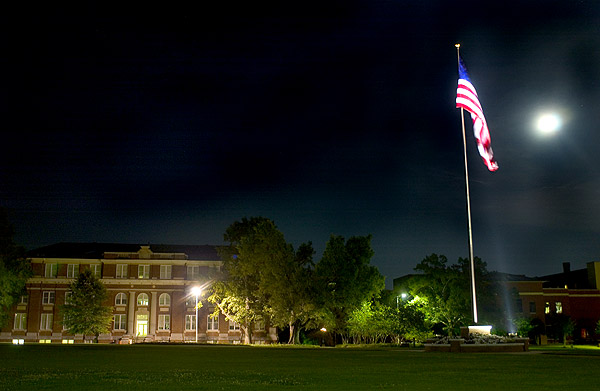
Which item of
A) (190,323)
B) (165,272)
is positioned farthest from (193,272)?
(190,323)

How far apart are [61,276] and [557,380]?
277 feet

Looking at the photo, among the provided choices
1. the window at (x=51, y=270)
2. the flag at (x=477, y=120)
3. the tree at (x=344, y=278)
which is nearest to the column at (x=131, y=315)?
the window at (x=51, y=270)

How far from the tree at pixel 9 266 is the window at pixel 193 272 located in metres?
28.5

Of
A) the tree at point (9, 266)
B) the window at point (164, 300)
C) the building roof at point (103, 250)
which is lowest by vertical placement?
the window at point (164, 300)

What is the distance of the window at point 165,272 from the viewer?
91525 millimetres

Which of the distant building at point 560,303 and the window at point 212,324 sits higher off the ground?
the distant building at point 560,303

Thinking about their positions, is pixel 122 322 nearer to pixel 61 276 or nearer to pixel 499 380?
pixel 61 276

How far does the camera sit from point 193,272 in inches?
3637

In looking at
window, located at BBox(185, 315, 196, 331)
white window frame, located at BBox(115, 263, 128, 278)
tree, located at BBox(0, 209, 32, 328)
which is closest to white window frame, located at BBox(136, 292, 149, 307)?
white window frame, located at BBox(115, 263, 128, 278)

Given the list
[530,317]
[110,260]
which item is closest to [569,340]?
[530,317]

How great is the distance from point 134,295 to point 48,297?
12.1 meters

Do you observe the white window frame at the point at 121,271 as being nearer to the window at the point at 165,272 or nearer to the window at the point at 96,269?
the window at the point at 96,269

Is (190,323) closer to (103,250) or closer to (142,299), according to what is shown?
(142,299)

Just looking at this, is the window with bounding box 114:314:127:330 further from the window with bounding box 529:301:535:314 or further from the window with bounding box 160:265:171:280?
the window with bounding box 529:301:535:314
